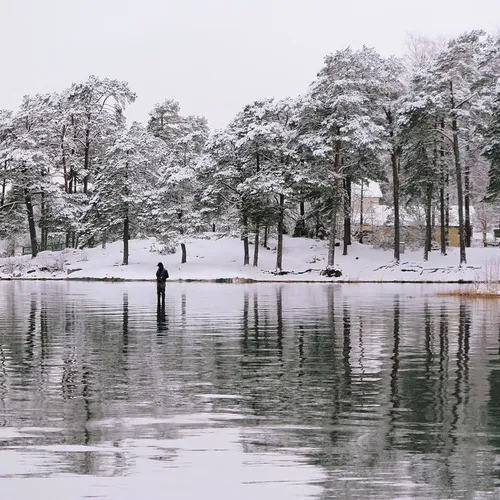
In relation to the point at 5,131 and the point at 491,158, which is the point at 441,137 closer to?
the point at 491,158

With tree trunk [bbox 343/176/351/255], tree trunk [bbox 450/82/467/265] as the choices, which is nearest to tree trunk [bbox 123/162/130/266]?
tree trunk [bbox 343/176/351/255]

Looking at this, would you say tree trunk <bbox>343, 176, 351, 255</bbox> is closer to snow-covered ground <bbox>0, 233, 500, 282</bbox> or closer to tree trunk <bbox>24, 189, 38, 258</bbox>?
snow-covered ground <bbox>0, 233, 500, 282</bbox>

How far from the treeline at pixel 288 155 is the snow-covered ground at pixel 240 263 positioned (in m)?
1.52

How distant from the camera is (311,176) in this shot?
2318 inches

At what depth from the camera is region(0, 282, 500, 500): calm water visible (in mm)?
6309

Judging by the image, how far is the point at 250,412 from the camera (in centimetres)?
923

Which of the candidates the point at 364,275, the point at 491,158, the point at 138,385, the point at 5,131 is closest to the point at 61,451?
the point at 138,385

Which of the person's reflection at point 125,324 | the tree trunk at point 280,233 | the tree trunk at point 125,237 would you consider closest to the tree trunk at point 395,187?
the tree trunk at point 280,233

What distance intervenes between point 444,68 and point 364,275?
593 inches

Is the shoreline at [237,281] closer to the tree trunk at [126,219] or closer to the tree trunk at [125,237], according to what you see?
the tree trunk at [125,237]

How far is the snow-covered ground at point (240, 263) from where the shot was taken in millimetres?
54688

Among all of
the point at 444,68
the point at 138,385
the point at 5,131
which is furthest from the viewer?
the point at 5,131

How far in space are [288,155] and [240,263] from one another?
9727 millimetres

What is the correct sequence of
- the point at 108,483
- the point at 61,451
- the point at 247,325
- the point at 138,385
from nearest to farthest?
1. the point at 108,483
2. the point at 61,451
3. the point at 138,385
4. the point at 247,325
